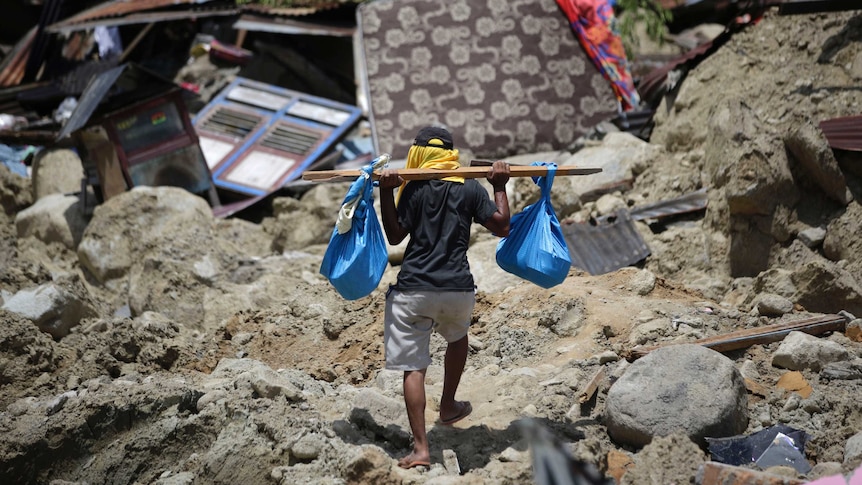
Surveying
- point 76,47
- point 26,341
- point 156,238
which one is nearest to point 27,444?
point 26,341

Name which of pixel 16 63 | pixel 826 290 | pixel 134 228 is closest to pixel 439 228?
pixel 826 290

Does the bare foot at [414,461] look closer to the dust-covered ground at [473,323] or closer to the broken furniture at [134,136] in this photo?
the dust-covered ground at [473,323]

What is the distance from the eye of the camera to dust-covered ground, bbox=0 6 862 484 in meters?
4.27

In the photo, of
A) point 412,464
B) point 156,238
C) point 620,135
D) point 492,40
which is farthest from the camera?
point 492,40

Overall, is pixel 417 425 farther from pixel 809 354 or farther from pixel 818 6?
pixel 818 6

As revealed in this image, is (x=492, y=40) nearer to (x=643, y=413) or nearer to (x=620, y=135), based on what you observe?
(x=620, y=135)

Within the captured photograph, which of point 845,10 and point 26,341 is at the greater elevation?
point 845,10

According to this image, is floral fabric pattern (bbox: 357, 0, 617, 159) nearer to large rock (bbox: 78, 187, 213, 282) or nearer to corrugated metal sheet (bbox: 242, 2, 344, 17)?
large rock (bbox: 78, 187, 213, 282)

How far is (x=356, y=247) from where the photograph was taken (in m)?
4.23

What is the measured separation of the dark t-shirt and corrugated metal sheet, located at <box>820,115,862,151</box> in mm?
3340

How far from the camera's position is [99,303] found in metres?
7.59

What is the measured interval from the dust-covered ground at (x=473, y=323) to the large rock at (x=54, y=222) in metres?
0.03

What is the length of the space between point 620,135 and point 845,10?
7.26 feet

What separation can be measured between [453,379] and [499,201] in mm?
910
